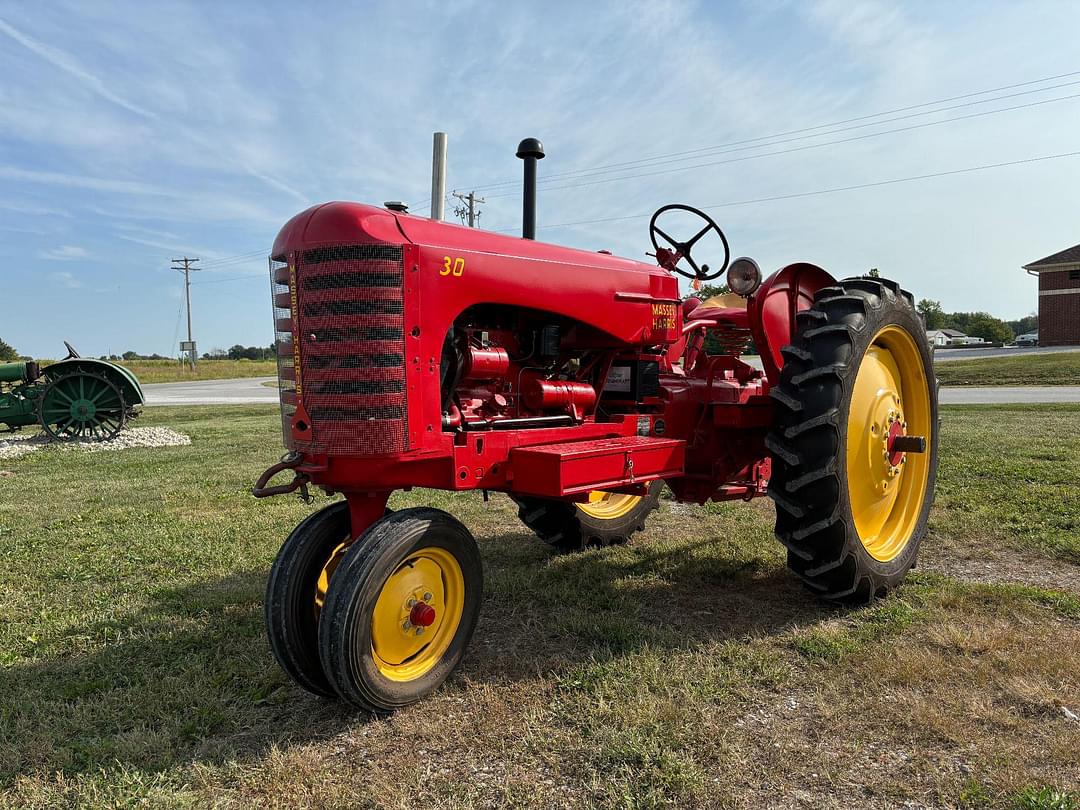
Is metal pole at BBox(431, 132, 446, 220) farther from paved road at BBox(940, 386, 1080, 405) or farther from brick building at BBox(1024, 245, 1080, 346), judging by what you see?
brick building at BBox(1024, 245, 1080, 346)

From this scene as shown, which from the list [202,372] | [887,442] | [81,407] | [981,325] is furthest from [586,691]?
[981,325]

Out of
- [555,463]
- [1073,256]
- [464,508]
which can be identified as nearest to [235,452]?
[464,508]

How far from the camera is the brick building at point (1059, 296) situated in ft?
117

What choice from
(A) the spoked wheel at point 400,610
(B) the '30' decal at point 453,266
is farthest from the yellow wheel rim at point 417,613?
(B) the '30' decal at point 453,266

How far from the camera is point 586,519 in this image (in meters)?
4.87

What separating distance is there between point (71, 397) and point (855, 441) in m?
11.8

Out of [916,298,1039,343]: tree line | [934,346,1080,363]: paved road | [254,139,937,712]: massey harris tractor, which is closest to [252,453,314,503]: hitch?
[254,139,937,712]: massey harris tractor

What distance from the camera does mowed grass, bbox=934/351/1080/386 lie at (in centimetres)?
2072

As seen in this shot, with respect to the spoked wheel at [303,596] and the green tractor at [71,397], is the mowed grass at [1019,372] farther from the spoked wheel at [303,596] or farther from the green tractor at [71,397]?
the spoked wheel at [303,596]

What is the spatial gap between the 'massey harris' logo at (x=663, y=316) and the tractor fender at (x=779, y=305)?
431 millimetres

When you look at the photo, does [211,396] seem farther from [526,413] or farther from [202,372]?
[526,413]

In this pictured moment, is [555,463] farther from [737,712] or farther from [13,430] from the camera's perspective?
[13,430]

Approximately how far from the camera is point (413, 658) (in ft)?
9.46

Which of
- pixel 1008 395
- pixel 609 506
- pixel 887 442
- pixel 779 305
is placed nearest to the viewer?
pixel 887 442
